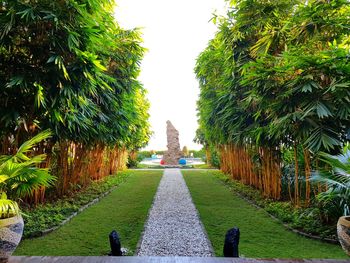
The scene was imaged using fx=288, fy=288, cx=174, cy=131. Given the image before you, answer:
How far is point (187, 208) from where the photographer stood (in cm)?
445

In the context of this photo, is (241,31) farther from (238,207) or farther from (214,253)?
(214,253)

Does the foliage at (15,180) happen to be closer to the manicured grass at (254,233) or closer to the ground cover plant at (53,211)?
the ground cover plant at (53,211)

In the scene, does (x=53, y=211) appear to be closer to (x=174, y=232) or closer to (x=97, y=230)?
(x=97, y=230)

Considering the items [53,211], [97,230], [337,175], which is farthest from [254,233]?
[53,211]

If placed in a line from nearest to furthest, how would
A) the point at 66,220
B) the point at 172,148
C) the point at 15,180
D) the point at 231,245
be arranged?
the point at 15,180, the point at 231,245, the point at 66,220, the point at 172,148

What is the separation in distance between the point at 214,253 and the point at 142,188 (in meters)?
4.00

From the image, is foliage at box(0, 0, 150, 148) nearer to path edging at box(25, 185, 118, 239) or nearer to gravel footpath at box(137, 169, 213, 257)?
path edging at box(25, 185, 118, 239)

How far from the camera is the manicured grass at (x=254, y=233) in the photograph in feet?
8.38

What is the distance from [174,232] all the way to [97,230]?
866 millimetres

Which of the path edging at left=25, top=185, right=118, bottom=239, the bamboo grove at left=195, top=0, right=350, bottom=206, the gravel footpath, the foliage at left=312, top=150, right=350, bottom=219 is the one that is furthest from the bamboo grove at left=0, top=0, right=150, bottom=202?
the foliage at left=312, top=150, right=350, bottom=219

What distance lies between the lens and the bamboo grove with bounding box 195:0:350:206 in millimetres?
3000

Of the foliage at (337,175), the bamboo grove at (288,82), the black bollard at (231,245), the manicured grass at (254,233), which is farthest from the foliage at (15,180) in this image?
the bamboo grove at (288,82)

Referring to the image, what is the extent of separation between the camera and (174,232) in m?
3.22

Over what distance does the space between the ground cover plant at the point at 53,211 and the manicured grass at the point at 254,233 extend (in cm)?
180
